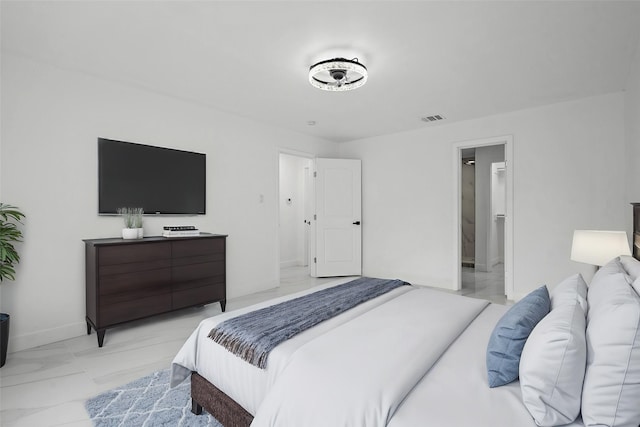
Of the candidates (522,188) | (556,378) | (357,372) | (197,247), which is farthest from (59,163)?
(522,188)

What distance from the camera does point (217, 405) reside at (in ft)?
5.49

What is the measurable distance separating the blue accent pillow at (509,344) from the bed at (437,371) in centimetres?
1

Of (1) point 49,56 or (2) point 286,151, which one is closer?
(1) point 49,56

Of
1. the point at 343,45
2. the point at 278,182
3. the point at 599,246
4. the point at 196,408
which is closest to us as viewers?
the point at 196,408

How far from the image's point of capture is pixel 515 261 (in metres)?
4.29

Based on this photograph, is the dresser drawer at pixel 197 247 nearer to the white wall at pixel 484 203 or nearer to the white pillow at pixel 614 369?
the white pillow at pixel 614 369

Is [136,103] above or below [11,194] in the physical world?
above

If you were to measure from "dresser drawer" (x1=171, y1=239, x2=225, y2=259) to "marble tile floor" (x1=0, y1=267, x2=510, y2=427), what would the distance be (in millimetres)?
718

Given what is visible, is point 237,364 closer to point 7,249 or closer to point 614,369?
point 614,369

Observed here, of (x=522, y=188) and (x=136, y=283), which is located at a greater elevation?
(x=522, y=188)

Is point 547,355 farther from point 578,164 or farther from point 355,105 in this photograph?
point 578,164

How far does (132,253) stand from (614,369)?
332 centimetres

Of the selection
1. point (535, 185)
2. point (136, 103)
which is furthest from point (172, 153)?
point (535, 185)

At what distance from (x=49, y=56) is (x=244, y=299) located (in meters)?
3.21
